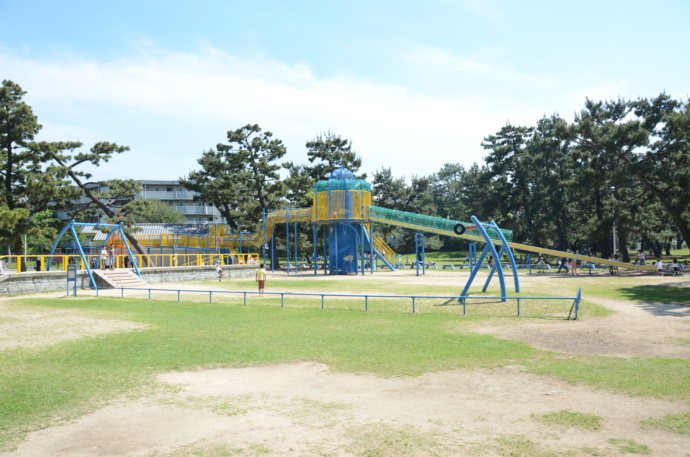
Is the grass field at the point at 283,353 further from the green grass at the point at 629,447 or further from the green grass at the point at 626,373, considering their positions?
the green grass at the point at 629,447

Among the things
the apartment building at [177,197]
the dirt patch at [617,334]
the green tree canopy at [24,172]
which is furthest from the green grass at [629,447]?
the apartment building at [177,197]

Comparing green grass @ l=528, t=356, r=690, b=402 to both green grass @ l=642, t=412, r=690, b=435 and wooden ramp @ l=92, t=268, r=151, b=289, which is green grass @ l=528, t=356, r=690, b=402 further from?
wooden ramp @ l=92, t=268, r=151, b=289

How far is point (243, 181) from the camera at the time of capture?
6078cm

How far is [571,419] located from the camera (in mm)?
7898

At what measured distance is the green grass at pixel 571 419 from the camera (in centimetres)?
764

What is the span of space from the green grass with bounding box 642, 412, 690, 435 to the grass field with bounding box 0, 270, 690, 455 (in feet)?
0.13

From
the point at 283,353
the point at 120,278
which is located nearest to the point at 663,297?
the point at 283,353

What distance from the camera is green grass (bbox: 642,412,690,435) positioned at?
7.35 m

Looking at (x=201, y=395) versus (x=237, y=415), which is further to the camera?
(x=201, y=395)

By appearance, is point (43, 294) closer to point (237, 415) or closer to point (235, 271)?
point (235, 271)

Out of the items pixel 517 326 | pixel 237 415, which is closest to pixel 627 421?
pixel 237 415

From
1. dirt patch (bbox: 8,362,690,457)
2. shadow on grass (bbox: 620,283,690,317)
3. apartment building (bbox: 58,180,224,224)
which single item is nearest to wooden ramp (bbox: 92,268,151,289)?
dirt patch (bbox: 8,362,690,457)

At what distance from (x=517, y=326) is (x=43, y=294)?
24.1m

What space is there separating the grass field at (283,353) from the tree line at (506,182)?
21.0 metres
